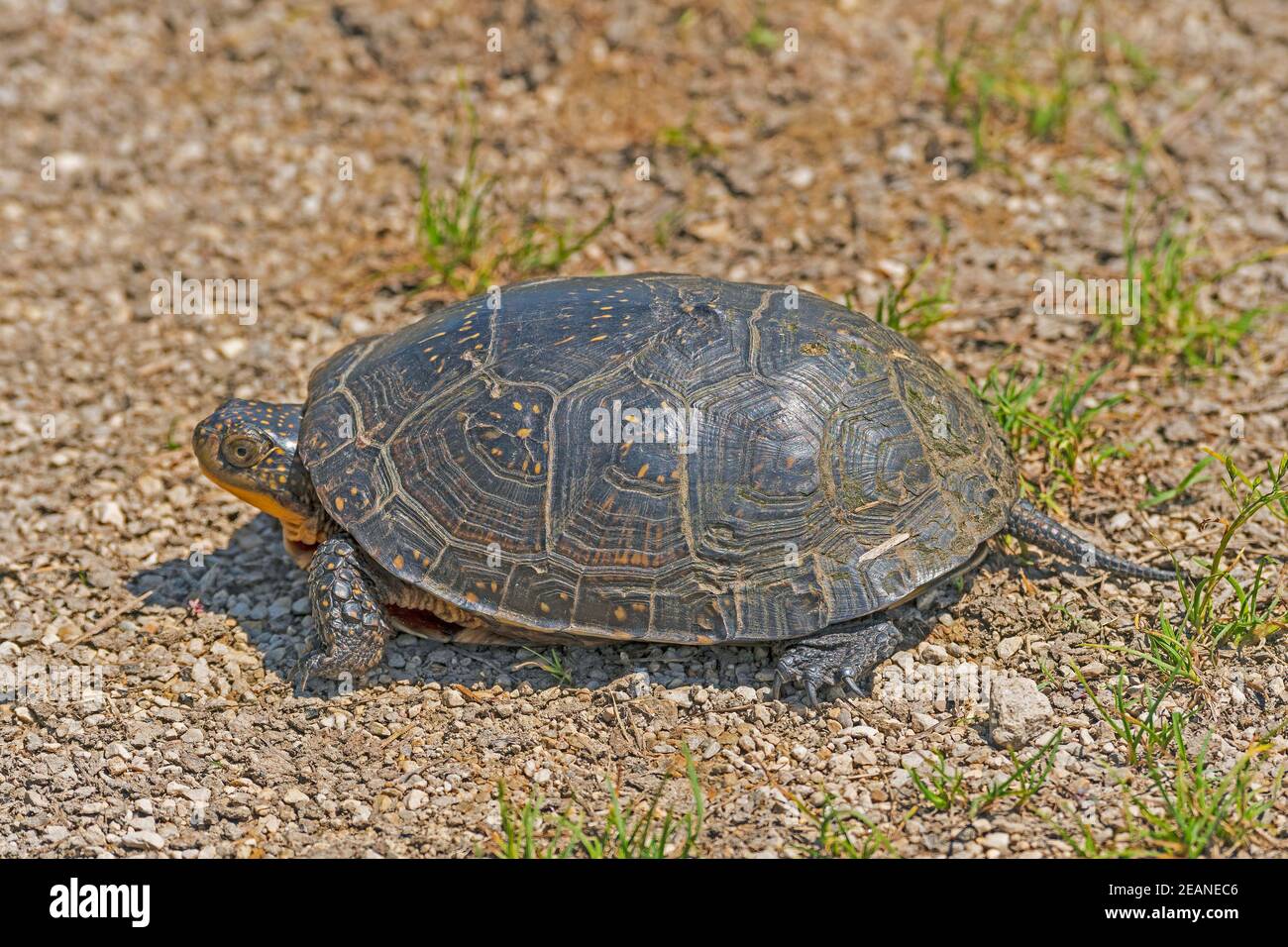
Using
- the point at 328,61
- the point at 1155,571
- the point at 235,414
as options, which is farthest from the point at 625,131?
the point at 1155,571

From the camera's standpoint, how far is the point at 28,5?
8562 millimetres

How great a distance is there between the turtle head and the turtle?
2 centimetres

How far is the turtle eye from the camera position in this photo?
5020 mm

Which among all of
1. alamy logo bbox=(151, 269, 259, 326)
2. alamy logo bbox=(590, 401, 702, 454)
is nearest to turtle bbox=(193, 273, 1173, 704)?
alamy logo bbox=(590, 401, 702, 454)

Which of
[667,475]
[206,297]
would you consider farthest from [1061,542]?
[206,297]

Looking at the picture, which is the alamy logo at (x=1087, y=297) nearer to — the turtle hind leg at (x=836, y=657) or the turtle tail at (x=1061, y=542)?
the turtle tail at (x=1061, y=542)

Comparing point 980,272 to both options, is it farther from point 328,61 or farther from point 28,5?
point 28,5

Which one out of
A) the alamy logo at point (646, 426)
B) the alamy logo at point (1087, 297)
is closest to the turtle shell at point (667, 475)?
the alamy logo at point (646, 426)

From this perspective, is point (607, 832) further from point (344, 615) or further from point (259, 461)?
point (259, 461)

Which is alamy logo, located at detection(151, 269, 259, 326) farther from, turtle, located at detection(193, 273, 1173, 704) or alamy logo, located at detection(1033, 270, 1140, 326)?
alamy logo, located at detection(1033, 270, 1140, 326)

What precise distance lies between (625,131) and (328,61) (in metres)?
2.07

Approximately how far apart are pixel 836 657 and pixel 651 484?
965mm
